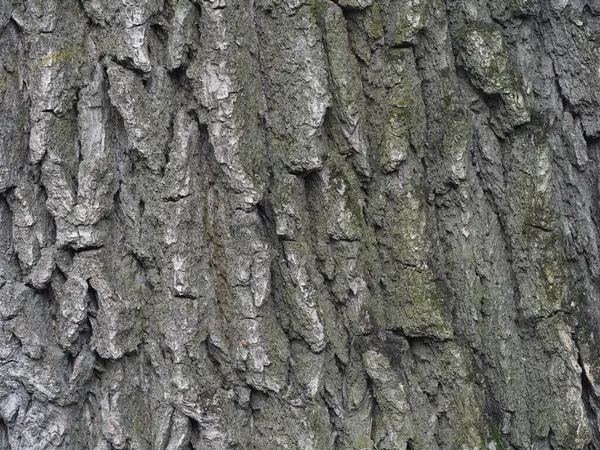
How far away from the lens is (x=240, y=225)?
9.45 ft

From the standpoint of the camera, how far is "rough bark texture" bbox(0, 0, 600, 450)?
2.85 metres

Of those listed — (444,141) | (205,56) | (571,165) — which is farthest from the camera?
(571,165)

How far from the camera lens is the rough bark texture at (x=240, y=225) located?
2.85m

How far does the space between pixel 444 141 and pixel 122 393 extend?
159 cm

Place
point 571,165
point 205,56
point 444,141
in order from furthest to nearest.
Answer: point 571,165 < point 444,141 < point 205,56

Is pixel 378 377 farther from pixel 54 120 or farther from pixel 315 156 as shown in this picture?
pixel 54 120

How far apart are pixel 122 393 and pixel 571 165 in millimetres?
2069

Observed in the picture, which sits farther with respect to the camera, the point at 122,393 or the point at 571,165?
the point at 571,165

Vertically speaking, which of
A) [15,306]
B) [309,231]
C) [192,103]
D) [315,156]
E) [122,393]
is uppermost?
[192,103]

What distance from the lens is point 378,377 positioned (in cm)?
300

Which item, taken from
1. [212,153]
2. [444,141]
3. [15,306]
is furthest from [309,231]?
[15,306]

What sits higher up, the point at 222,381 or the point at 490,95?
the point at 490,95

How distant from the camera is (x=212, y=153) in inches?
114

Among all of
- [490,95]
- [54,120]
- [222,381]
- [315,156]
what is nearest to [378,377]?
[222,381]
